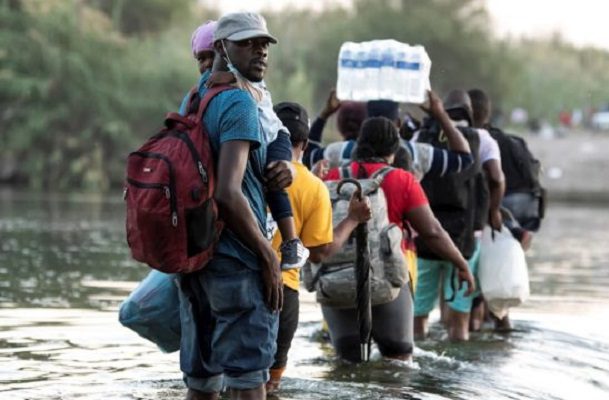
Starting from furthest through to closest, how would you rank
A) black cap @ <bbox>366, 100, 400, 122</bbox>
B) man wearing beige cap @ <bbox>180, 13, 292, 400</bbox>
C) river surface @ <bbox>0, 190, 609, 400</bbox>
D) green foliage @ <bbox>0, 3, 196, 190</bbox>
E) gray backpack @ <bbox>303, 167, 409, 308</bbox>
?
green foliage @ <bbox>0, 3, 196, 190</bbox> → black cap @ <bbox>366, 100, 400, 122</bbox> → gray backpack @ <bbox>303, 167, 409, 308</bbox> → river surface @ <bbox>0, 190, 609, 400</bbox> → man wearing beige cap @ <bbox>180, 13, 292, 400</bbox>

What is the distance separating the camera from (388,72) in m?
9.24

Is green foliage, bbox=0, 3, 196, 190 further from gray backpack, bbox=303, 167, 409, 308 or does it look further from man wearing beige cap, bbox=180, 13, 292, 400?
man wearing beige cap, bbox=180, 13, 292, 400

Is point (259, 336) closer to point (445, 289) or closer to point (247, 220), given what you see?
point (247, 220)

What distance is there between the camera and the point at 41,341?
9.23 m

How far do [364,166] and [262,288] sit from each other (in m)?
2.56

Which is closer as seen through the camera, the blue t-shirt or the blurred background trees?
the blue t-shirt

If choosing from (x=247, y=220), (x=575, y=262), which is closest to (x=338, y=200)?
(x=247, y=220)

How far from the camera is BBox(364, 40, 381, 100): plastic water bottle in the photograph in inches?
366

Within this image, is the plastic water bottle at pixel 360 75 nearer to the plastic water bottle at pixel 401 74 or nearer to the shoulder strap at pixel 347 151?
the plastic water bottle at pixel 401 74

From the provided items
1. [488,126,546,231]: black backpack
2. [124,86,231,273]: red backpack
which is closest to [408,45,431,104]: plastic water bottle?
[488,126,546,231]: black backpack

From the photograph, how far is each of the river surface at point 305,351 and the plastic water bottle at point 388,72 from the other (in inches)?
65.6

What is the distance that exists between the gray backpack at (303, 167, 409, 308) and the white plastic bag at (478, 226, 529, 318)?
233 centimetres

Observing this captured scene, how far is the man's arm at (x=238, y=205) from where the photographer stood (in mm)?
5387

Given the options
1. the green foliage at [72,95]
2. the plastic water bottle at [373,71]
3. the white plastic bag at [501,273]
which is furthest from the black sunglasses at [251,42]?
the green foliage at [72,95]
